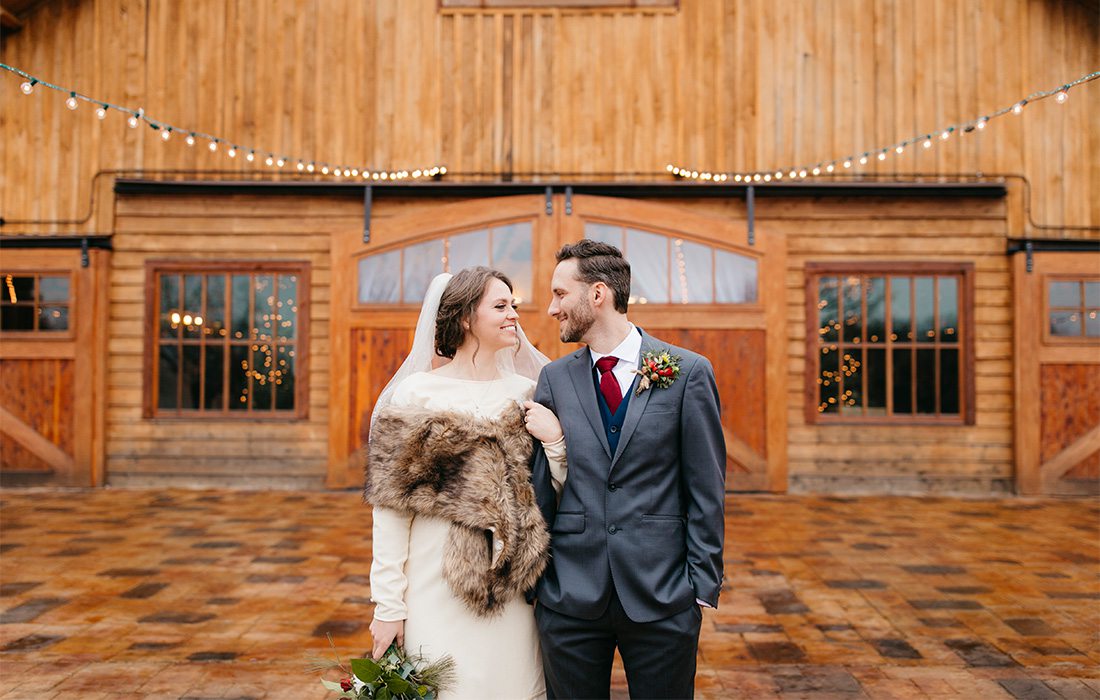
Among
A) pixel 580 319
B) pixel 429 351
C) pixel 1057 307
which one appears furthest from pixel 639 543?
pixel 1057 307

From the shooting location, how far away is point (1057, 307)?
7.98 meters

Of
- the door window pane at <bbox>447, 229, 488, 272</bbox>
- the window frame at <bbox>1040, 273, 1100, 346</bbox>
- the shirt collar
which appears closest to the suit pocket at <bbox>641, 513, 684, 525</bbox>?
the shirt collar

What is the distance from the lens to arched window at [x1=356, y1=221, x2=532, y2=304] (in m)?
7.97

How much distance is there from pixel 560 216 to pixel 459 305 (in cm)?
595

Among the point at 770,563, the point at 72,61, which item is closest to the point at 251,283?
the point at 72,61

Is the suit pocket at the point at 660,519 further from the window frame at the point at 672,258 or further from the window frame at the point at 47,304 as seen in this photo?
the window frame at the point at 47,304

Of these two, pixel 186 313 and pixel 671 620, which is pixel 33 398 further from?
pixel 671 620

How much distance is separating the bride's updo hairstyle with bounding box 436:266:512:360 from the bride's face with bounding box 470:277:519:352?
0.05ft

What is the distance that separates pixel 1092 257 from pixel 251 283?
8586 millimetres

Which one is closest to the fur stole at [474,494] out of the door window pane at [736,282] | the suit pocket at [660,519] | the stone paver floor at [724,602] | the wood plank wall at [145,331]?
the suit pocket at [660,519]

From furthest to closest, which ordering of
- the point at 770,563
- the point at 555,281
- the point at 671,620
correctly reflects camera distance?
the point at 770,563 → the point at 555,281 → the point at 671,620

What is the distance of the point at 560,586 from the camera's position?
1932 millimetres

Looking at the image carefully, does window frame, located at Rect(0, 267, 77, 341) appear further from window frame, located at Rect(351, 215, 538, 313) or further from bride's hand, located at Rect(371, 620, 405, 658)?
bride's hand, located at Rect(371, 620, 405, 658)

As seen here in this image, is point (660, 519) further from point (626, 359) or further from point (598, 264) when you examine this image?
point (598, 264)
